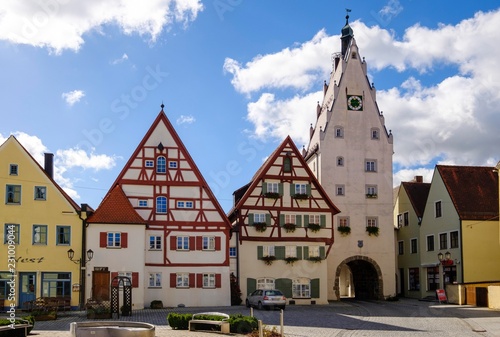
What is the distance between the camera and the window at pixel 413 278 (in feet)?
192

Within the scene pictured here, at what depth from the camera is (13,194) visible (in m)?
43.3

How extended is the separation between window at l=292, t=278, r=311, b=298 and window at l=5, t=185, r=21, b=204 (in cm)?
1941

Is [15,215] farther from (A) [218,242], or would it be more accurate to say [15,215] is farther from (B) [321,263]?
(B) [321,263]

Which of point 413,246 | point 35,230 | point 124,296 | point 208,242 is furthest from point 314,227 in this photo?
point 35,230

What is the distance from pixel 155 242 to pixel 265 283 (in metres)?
8.44

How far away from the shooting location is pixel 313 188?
169ft

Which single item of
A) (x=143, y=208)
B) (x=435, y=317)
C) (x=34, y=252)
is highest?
(x=143, y=208)

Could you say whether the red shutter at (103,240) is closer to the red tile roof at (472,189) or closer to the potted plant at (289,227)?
the potted plant at (289,227)

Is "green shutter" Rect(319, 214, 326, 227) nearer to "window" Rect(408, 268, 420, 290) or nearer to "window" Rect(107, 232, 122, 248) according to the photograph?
"window" Rect(408, 268, 420, 290)

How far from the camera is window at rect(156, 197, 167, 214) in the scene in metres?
47.0

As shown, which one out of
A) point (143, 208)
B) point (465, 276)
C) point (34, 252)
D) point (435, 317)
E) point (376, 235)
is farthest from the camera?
point (376, 235)

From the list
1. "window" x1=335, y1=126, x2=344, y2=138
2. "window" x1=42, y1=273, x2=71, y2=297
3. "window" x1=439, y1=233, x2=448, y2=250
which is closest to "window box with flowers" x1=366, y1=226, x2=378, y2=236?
"window" x1=439, y1=233, x2=448, y2=250

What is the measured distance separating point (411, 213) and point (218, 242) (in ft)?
67.1

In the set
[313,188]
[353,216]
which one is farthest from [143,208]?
[353,216]
